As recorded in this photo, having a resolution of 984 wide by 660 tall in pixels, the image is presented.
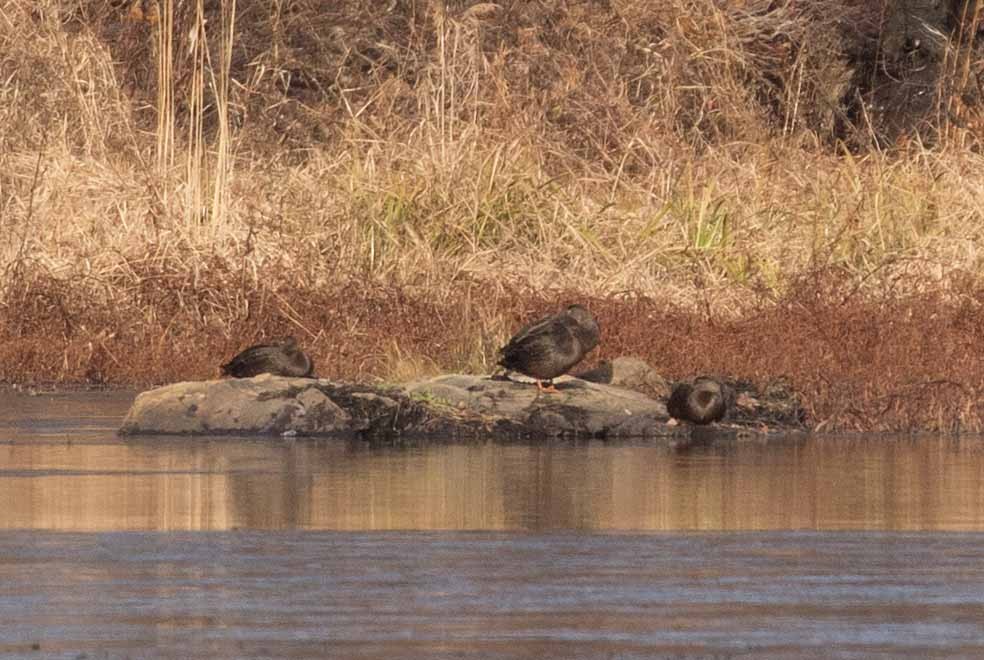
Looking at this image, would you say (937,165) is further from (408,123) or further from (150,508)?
(150,508)

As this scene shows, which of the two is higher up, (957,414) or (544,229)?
(544,229)

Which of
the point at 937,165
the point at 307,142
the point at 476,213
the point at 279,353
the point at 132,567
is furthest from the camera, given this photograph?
the point at 307,142

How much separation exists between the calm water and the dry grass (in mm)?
2912

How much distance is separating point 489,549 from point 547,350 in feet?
17.1

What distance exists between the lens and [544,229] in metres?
21.7

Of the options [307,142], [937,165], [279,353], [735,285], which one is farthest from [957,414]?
A: [307,142]

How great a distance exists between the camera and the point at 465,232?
2142 cm

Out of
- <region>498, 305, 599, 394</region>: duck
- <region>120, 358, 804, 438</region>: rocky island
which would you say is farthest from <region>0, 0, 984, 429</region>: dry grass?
<region>498, 305, 599, 394</region>: duck

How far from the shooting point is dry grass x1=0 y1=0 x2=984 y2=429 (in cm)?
1744

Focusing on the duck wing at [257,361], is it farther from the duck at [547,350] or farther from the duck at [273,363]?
the duck at [547,350]

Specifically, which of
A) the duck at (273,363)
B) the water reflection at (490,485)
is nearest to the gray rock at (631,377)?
the water reflection at (490,485)

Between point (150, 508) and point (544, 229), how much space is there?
1142 centimetres

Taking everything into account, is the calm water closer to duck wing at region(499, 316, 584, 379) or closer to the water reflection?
the water reflection

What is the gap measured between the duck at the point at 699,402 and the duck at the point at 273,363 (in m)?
2.55
